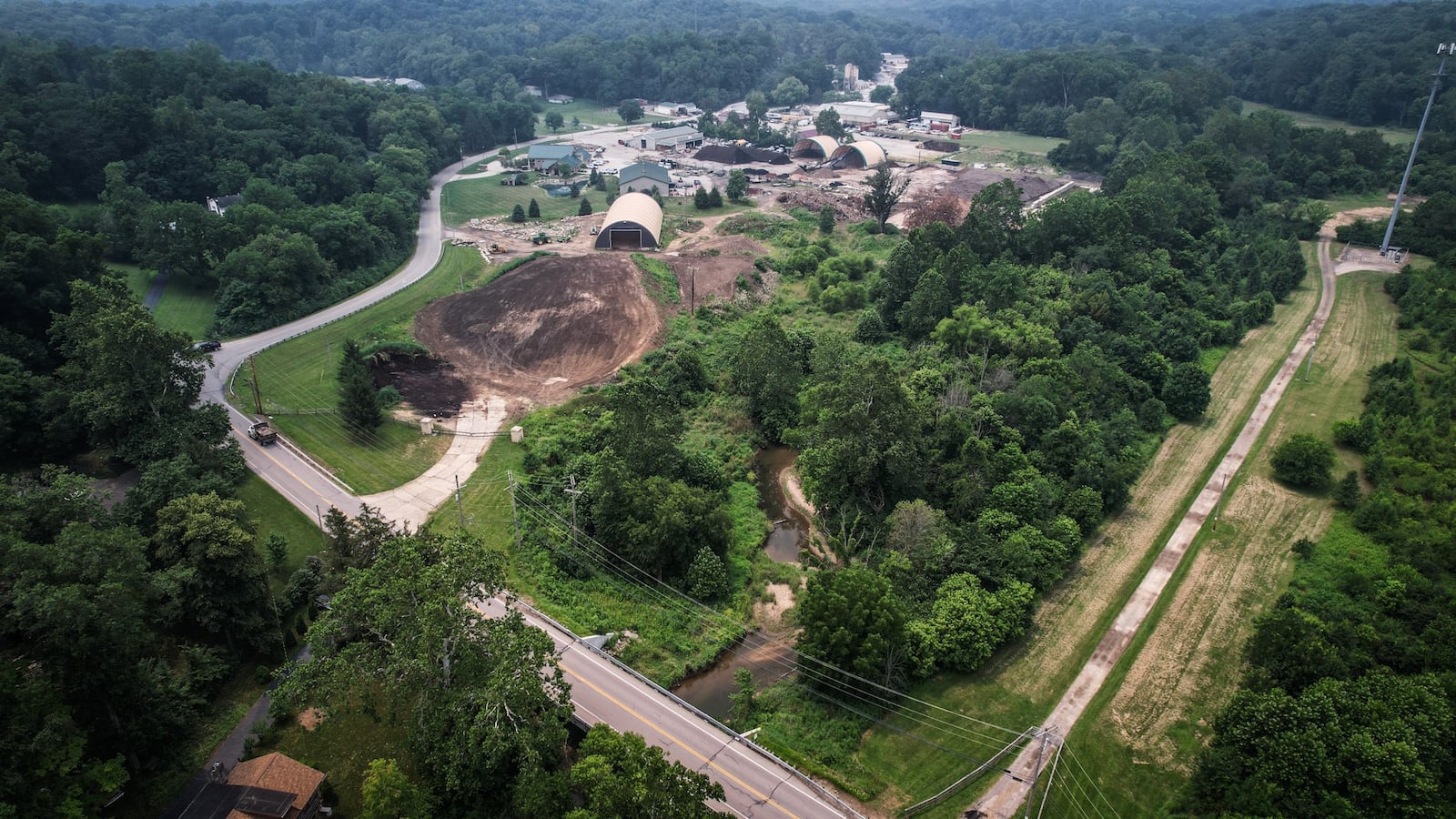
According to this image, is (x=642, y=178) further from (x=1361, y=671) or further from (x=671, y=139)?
(x=1361, y=671)

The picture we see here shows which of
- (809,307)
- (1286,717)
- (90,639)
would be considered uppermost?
(90,639)

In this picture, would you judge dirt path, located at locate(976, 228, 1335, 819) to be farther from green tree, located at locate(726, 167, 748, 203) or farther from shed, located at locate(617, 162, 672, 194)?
shed, located at locate(617, 162, 672, 194)

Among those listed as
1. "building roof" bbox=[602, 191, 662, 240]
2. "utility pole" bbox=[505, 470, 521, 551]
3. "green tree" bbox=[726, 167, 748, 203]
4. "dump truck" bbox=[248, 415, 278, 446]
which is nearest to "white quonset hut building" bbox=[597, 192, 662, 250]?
"building roof" bbox=[602, 191, 662, 240]

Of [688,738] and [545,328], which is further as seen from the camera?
[545,328]

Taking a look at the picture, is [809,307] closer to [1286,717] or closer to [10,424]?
[1286,717]

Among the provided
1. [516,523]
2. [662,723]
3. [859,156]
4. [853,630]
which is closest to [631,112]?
[859,156]

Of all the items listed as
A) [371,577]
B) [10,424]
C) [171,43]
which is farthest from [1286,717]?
[171,43]

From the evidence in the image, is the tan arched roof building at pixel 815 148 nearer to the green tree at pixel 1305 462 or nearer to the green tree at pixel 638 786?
the green tree at pixel 1305 462
